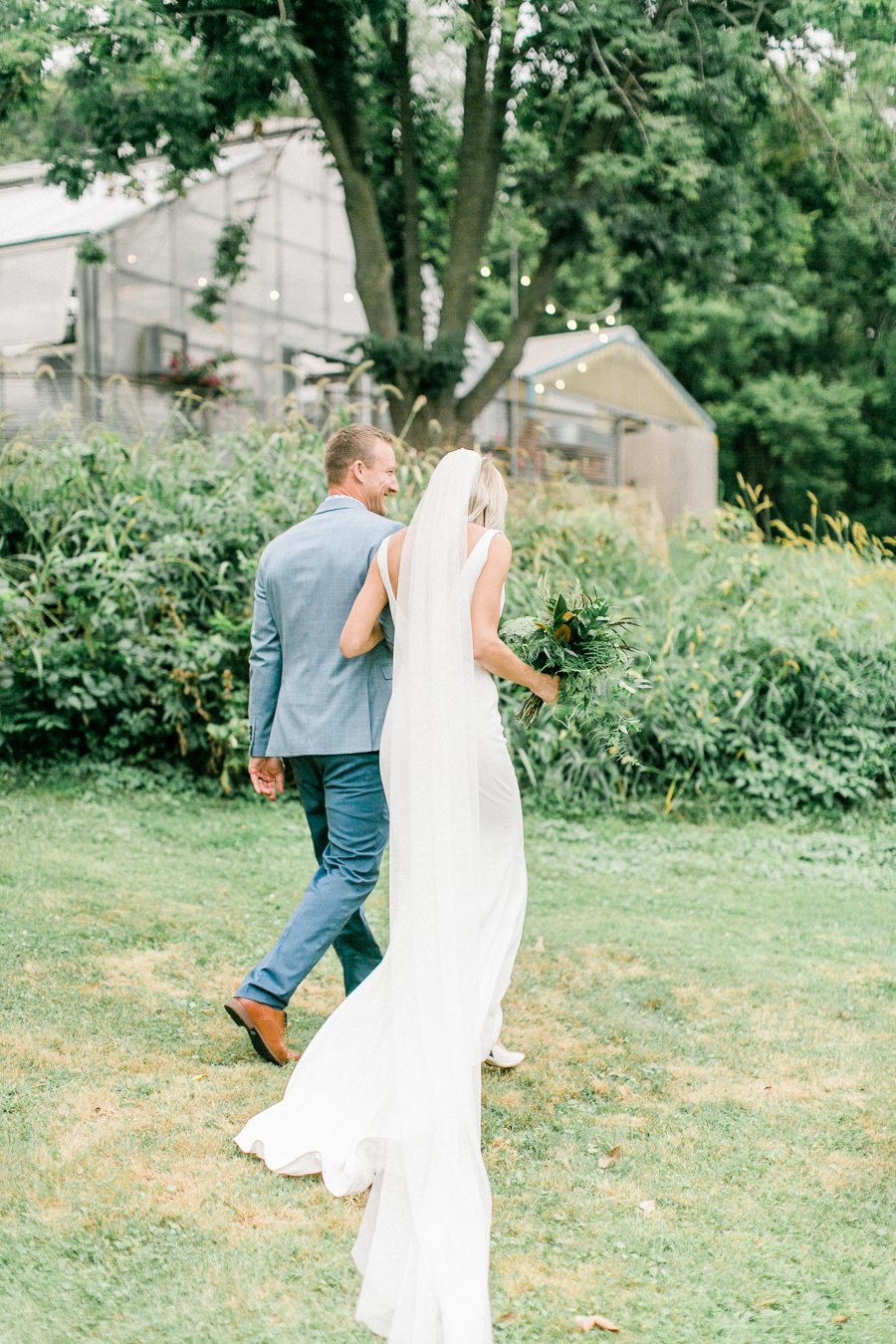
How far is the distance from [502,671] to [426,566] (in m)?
0.47

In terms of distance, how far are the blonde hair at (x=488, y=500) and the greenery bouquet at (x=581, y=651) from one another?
312 mm

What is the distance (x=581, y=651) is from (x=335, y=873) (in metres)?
1.07

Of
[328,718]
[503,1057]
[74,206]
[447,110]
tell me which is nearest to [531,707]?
[328,718]

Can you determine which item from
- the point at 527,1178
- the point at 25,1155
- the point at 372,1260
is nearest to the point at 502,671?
the point at 527,1178

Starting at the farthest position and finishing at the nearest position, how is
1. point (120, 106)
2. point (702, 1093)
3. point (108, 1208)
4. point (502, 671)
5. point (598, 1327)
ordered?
point (120, 106)
point (702, 1093)
point (502, 671)
point (108, 1208)
point (598, 1327)

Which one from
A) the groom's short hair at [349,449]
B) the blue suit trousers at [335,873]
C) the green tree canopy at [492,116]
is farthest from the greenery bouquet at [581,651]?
the green tree canopy at [492,116]

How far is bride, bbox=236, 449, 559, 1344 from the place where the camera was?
2.93m

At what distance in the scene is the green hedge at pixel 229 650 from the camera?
7.80 m

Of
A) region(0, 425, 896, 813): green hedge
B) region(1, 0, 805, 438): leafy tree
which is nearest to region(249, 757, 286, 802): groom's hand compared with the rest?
region(0, 425, 896, 813): green hedge

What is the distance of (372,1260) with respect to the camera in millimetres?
2711

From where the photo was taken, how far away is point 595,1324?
8.59ft

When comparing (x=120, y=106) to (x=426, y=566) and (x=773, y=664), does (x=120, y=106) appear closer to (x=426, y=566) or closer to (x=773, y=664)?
(x=773, y=664)

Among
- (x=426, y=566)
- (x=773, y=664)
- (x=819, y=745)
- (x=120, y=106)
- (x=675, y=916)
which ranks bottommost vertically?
(x=675, y=916)

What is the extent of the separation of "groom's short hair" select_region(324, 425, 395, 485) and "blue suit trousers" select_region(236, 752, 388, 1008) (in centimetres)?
97
